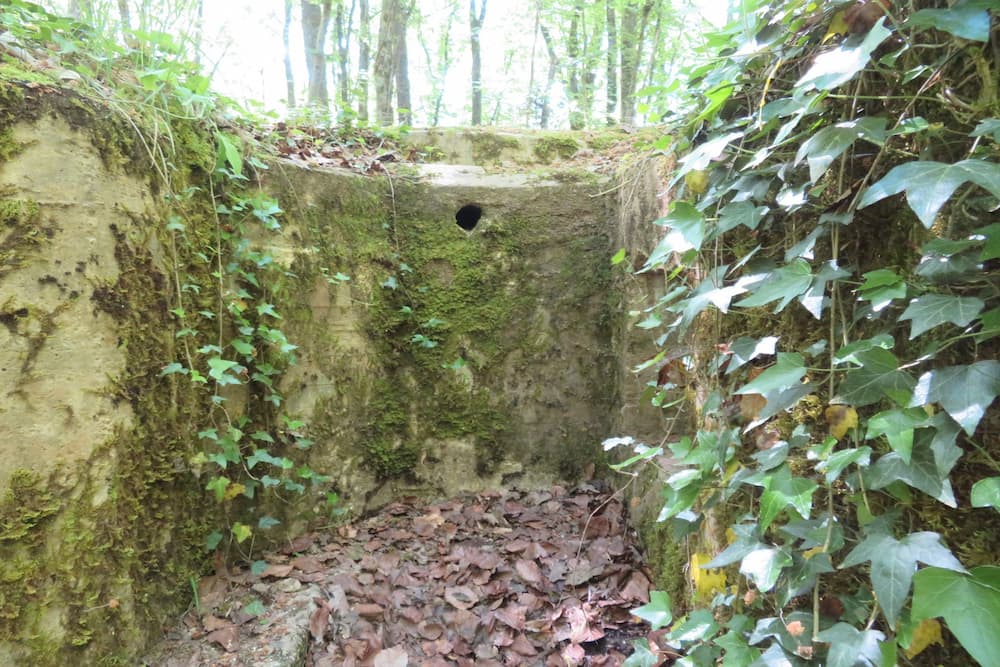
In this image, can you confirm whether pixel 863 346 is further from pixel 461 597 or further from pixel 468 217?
pixel 468 217

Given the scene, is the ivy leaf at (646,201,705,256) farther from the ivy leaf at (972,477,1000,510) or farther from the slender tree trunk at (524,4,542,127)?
the slender tree trunk at (524,4,542,127)

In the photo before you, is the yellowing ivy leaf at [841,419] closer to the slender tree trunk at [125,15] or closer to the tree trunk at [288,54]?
the slender tree trunk at [125,15]

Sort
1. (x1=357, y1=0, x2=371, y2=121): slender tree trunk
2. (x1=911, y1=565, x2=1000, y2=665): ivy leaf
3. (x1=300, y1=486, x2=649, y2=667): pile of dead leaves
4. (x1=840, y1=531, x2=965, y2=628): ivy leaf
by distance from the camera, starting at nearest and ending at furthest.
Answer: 1. (x1=911, y1=565, x2=1000, y2=665): ivy leaf
2. (x1=840, y1=531, x2=965, y2=628): ivy leaf
3. (x1=300, y1=486, x2=649, y2=667): pile of dead leaves
4. (x1=357, y1=0, x2=371, y2=121): slender tree trunk

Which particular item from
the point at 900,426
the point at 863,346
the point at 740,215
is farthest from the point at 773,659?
the point at 740,215

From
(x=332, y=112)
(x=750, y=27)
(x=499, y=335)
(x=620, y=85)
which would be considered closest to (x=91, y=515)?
(x=499, y=335)

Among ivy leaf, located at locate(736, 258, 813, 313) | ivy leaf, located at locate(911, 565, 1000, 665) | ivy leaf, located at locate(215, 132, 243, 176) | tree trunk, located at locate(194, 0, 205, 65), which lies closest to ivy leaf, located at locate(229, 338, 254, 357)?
ivy leaf, located at locate(215, 132, 243, 176)

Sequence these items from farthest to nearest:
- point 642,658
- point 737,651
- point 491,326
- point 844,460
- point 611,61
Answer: point 611,61
point 491,326
point 642,658
point 737,651
point 844,460

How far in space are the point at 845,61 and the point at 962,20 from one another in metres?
0.17

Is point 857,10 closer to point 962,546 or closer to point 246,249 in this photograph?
point 962,546

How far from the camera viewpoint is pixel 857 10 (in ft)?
3.52

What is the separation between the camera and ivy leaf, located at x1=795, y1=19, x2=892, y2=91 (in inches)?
37.6

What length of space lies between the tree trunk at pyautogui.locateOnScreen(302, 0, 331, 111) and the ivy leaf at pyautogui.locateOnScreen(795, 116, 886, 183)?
7550 mm

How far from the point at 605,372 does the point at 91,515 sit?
9.41 ft

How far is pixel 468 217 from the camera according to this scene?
392 cm
